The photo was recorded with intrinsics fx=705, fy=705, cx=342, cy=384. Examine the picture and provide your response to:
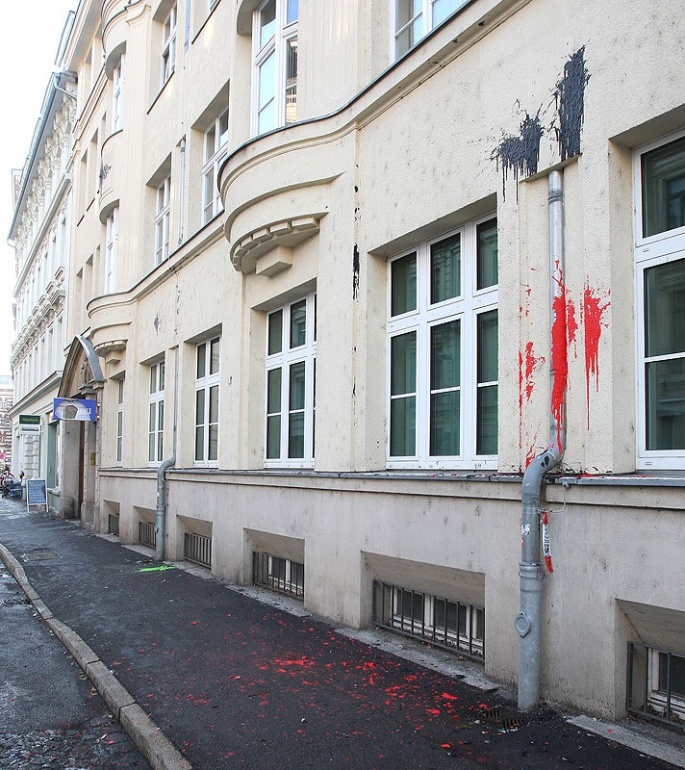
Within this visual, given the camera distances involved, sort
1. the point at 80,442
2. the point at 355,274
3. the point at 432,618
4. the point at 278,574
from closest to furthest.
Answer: the point at 432,618, the point at 355,274, the point at 278,574, the point at 80,442

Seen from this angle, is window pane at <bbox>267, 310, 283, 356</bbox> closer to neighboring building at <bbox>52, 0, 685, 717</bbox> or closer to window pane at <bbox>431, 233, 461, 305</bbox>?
neighboring building at <bbox>52, 0, 685, 717</bbox>

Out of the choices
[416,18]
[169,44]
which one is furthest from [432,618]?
[169,44]

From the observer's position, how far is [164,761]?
4.07 m

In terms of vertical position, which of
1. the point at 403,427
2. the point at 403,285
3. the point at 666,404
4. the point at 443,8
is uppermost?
the point at 443,8

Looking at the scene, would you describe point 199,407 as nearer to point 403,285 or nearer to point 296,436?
point 296,436

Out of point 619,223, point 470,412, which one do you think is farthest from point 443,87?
point 470,412

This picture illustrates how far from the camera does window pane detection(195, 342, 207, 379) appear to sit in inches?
493

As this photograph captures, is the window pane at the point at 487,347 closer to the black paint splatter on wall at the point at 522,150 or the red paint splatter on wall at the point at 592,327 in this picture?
the black paint splatter on wall at the point at 522,150

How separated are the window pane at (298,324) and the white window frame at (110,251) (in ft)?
33.7

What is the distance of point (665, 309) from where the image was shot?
4621 millimetres

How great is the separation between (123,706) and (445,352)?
3.92 metres

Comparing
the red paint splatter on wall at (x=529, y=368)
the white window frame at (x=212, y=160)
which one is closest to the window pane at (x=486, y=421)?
the red paint splatter on wall at (x=529, y=368)

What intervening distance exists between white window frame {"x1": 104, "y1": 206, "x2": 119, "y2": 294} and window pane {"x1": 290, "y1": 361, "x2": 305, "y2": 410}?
10495 mm

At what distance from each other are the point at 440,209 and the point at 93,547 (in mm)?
11544
